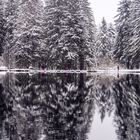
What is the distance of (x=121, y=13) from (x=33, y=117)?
59914mm

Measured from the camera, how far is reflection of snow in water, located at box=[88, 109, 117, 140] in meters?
8.24

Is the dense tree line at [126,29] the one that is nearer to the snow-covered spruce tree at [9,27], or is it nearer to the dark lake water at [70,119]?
the snow-covered spruce tree at [9,27]

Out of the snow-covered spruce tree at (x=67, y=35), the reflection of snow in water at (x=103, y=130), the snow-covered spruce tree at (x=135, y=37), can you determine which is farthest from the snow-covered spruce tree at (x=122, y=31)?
the reflection of snow in water at (x=103, y=130)

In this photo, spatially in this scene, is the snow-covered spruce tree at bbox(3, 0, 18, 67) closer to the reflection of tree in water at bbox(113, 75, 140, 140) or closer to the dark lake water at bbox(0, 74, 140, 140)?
the dark lake water at bbox(0, 74, 140, 140)

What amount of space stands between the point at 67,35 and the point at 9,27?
52.6 feet

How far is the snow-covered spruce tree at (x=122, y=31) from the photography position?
64.9m

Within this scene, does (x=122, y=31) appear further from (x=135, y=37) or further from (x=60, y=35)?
(x=60, y=35)

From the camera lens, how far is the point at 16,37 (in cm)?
6122

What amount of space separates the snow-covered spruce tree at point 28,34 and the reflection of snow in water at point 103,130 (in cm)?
4861

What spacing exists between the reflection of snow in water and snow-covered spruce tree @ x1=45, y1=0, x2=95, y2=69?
1688 inches

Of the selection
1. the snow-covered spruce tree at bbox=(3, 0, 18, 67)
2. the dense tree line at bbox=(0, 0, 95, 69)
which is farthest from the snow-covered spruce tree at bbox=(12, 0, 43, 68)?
the snow-covered spruce tree at bbox=(3, 0, 18, 67)

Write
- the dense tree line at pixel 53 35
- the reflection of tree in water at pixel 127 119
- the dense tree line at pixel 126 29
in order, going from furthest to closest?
the dense tree line at pixel 126 29, the dense tree line at pixel 53 35, the reflection of tree in water at pixel 127 119

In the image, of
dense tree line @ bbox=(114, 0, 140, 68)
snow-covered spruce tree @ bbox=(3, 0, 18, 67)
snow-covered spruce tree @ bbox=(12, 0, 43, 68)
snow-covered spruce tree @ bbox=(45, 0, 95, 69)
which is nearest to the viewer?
snow-covered spruce tree @ bbox=(45, 0, 95, 69)

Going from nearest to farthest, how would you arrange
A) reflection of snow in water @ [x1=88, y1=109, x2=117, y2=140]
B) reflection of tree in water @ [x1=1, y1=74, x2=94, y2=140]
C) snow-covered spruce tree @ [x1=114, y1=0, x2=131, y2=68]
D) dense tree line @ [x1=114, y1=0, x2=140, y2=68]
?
reflection of snow in water @ [x1=88, y1=109, x2=117, y2=140] < reflection of tree in water @ [x1=1, y1=74, x2=94, y2=140] < dense tree line @ [x1=114, y1=0, x2=140, y2=68] < snow-covered spruce tree @ [x1=114, y1=0, x2=131, y2=68]
